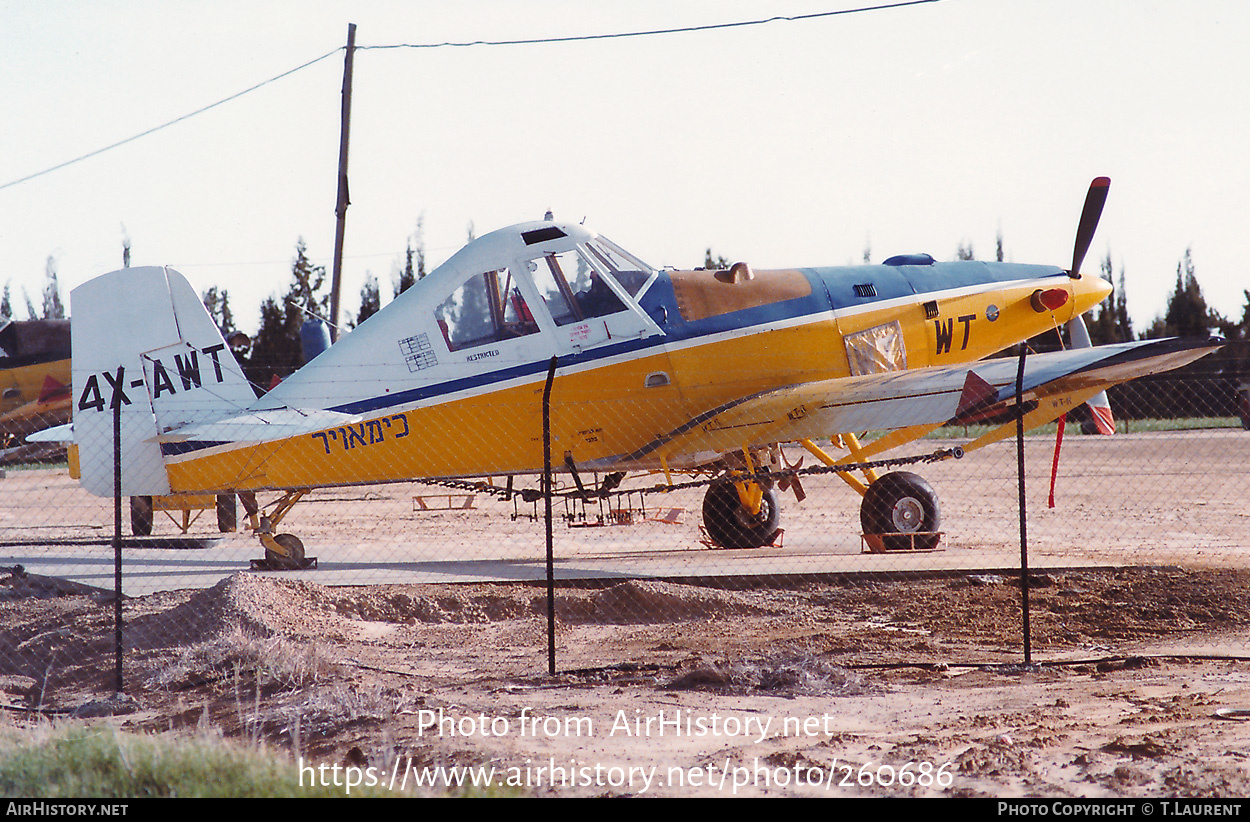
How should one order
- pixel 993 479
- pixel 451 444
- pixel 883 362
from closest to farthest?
1. pixel 451 444
2. pixel 883 362
3. pixel 993 479

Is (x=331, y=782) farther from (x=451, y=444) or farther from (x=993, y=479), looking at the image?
(x=993, y=479)

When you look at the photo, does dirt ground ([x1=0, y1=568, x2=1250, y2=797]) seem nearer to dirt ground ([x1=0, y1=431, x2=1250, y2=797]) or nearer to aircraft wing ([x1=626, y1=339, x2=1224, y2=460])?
dirt ground ([x1=0, y1=431, x2=1250, y2=797])

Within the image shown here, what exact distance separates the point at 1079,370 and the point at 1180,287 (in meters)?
50.0

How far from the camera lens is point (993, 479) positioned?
22125 millimetres

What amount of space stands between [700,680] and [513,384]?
420cm

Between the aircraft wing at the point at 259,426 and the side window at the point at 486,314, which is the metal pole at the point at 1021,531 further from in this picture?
the aircraft wing at the point at 259,426

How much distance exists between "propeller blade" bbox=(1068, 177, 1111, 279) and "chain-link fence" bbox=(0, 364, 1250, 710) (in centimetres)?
341

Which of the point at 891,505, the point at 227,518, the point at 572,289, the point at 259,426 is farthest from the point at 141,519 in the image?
the point at 891,505

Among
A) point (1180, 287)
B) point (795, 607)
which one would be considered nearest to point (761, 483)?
point (795, 607)

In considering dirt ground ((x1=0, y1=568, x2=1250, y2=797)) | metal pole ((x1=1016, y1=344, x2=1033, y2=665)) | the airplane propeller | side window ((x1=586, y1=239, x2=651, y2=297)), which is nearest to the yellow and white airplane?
side window ((x1=586, y1=239, x2=651, y2=297))

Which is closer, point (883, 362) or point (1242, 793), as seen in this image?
point (1242, 793)

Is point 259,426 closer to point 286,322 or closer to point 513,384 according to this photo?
point 513,384

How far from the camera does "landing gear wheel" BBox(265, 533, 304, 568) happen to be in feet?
34.2

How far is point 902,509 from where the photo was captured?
1074 cm
